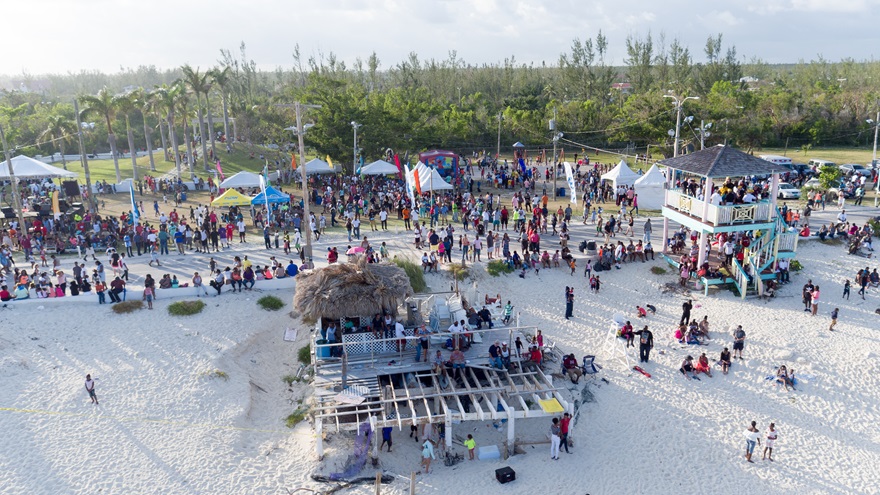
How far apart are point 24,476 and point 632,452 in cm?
1302

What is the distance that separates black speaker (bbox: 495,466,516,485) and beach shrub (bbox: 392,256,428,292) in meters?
8.59

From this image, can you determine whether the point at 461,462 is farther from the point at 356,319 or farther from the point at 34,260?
the point at 34,260

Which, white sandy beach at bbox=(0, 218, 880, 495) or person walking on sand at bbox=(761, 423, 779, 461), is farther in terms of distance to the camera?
person walking on sand at bbox=(761, 423, 779, 461)

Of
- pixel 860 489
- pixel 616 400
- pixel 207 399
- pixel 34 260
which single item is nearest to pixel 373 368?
pixel 207 399

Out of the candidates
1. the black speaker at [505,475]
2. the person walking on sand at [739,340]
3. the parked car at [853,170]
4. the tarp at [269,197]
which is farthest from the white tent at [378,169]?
the parked car at [853,170]

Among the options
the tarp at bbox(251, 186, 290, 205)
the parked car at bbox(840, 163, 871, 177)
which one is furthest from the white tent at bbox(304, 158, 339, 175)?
the parked car at bbox(840, 163, 871, 177)

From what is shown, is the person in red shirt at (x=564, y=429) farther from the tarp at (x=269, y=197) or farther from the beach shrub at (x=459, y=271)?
the tarp at (x=269, y=197)

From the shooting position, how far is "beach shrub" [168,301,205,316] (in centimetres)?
1969

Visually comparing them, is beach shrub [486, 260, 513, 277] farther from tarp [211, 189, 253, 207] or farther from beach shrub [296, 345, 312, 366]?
tarp [211, 189, 253, 207]

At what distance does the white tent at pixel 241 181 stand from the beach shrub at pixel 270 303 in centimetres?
1199

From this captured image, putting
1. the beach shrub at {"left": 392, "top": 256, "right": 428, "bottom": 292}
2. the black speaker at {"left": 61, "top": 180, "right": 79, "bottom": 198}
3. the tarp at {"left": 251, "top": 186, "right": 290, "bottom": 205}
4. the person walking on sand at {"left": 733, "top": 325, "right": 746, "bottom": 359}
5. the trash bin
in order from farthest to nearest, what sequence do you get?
the black speaker at {"left": 61, "top": 180, "right": 79, "bottom": 198} → the tarp at {"left": 251, "top": 186, "right": 290, "bottom": 205} → the beach shrub at {"left": 392, "top": 256, "right": 428, "bottom": 292} → the person walking on sand at {"left": 733, "top": 325, "right": 746, "bottom": 359} → the trash bin

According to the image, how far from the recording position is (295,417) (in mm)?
15867

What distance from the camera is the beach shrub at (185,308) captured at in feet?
64.6

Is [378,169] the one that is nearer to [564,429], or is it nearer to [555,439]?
[564,429]
